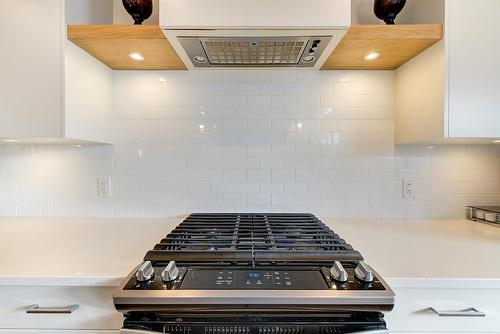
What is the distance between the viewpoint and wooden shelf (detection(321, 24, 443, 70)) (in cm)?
123

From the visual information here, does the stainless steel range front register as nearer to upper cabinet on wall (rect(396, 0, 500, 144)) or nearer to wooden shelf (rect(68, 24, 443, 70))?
upper cabinet on wall (rect(396, 0, 500, 144))

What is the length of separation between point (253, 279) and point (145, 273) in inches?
11.2

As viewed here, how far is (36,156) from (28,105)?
0.53 meters

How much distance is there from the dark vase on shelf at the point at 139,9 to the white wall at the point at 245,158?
1.21 feet

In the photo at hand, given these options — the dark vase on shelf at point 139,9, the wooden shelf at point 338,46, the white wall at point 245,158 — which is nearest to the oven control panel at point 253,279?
the white wall at point 245,158

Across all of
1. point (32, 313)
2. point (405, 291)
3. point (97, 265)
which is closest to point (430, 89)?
point (405, 291)

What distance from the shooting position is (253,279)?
32.2 inches

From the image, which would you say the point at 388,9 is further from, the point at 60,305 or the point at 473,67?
the point at 60,305

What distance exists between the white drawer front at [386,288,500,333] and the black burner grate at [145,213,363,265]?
0.58ft

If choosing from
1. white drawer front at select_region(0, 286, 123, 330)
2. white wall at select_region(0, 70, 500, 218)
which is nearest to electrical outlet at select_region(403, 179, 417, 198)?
white wall at select_region(0, 70, 500, 218)

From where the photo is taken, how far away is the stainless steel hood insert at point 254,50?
122cm

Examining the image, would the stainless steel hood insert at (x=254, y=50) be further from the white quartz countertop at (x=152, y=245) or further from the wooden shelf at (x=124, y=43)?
the white quartz countertop at (x=152, y=245)

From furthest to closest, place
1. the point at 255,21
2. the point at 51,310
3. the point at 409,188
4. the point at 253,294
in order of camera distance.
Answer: the point at 409,188 < the point at 255,21 < the point at 51,310 < the point at 253,294

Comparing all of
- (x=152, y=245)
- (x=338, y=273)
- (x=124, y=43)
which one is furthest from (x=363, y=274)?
(x=124, y=43)
